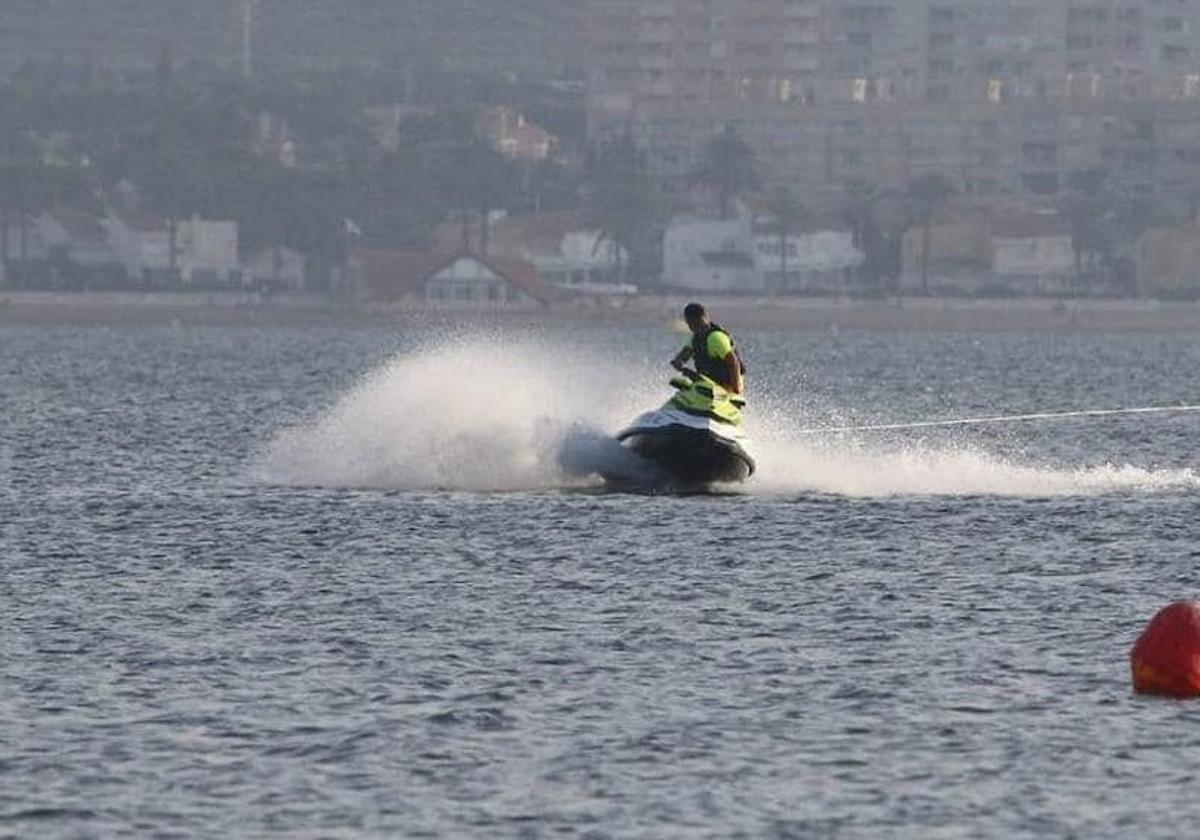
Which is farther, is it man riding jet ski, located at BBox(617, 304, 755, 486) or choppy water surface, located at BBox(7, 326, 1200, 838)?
man riding jet ski, located at BBox(617, 304, 755, 486)

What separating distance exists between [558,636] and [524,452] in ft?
51.8

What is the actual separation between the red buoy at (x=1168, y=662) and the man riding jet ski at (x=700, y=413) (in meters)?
14.3

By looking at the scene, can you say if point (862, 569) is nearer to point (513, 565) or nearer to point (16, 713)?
point (513, 565)

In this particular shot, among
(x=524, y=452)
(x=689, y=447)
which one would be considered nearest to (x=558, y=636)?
(x=689, y=447)

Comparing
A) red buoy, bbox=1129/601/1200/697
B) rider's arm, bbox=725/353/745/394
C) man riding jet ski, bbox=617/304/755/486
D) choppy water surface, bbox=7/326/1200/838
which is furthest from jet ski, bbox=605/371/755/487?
red buoy, bbox=1129/601/1200/697

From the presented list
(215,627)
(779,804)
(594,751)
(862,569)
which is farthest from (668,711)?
(862,569)

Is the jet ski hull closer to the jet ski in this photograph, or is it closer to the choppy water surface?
the jet ski

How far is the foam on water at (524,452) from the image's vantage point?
52.7 meters

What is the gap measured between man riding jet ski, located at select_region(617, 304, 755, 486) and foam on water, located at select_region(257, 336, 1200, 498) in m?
1.69

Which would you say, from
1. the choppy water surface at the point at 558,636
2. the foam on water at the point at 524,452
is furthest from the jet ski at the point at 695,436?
the foam on water at the point at 524,452

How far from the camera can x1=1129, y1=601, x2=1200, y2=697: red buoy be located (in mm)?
33094

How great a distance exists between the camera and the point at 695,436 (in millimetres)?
48094

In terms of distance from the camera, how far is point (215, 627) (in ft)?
124

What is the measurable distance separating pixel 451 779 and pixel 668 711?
358 centimetres
